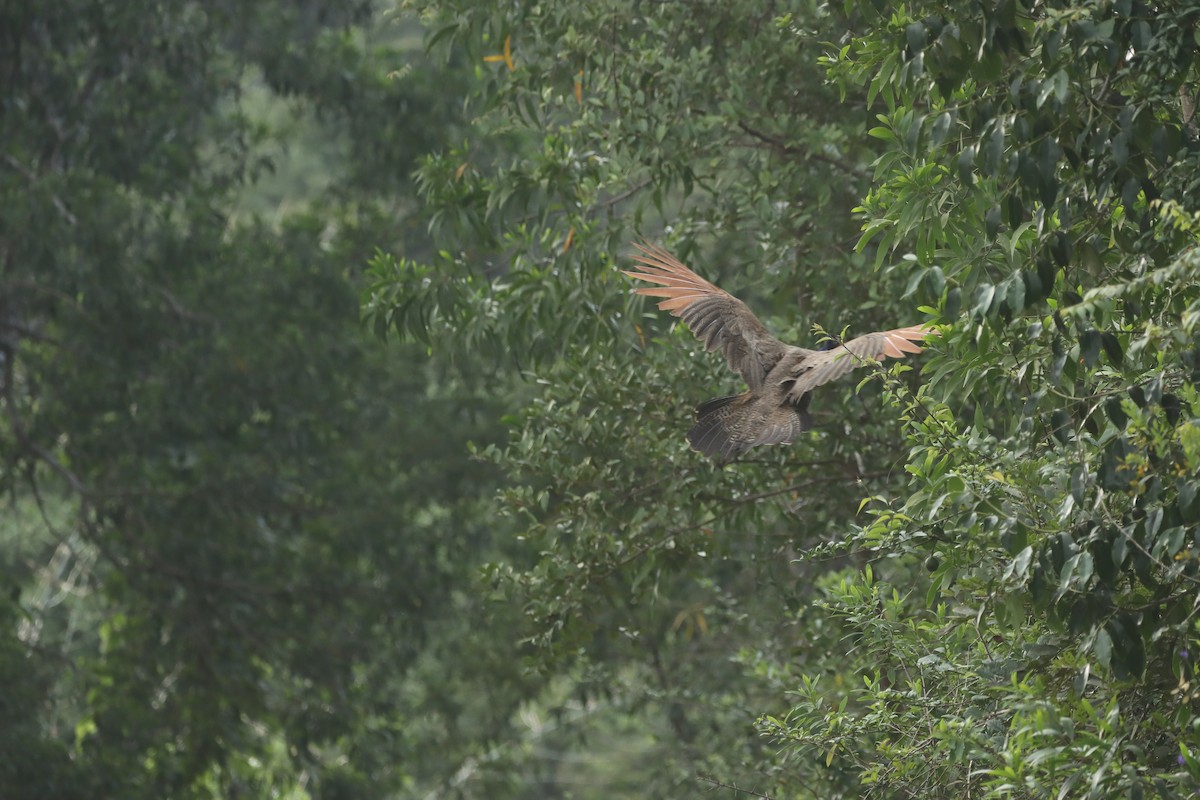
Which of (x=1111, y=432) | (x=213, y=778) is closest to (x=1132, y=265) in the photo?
(x=1111, y=432)

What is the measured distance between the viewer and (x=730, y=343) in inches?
205

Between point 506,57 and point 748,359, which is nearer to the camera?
point 748,359

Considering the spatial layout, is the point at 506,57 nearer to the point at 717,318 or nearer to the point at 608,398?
the point at 608,398

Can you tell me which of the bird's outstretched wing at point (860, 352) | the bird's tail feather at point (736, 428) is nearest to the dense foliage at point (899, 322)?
the bird's outstretched wing at point (860, 352)

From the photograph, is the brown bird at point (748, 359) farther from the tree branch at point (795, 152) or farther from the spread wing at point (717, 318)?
the tree branch at point (795, 152)

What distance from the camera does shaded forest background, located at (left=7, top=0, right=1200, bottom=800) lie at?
11.3ft

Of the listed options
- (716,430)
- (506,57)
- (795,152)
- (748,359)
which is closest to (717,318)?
(748,359)

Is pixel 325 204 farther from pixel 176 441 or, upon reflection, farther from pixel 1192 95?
pixel 1192 95

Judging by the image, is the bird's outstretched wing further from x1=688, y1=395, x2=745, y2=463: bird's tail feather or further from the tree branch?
the tree branch

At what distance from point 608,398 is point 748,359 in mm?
760

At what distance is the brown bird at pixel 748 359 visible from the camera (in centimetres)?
451

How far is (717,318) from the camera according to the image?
17.2 feet

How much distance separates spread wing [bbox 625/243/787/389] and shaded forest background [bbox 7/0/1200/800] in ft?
1.37

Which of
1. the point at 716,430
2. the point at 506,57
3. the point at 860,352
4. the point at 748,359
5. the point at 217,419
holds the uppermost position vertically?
the point at 506,57
